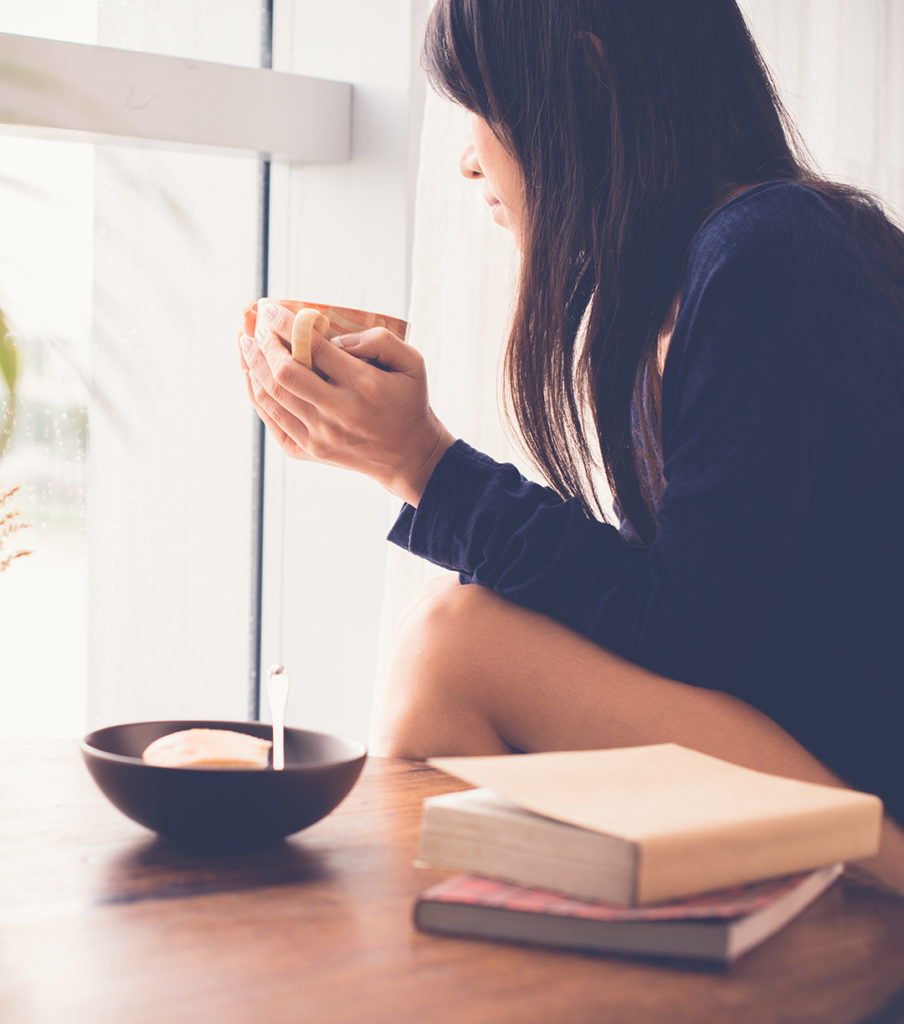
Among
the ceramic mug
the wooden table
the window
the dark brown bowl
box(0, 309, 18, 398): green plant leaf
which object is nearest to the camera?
the wooden table

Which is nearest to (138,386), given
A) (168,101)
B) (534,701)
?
(168,101)

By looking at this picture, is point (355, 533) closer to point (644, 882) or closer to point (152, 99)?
point (152, 99)

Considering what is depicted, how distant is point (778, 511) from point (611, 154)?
374mm

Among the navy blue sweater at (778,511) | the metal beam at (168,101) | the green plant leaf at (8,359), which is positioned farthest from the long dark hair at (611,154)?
the metal beam at (168,101)

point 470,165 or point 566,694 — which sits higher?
point 470,165

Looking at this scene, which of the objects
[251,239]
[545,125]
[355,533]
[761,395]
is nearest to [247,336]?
[545,125]

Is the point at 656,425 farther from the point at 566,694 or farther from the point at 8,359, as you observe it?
the point at 8,359

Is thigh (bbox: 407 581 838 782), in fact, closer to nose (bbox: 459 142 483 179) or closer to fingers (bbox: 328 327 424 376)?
fingers (bbox: 328 327 424 376)

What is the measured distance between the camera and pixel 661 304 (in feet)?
3.33

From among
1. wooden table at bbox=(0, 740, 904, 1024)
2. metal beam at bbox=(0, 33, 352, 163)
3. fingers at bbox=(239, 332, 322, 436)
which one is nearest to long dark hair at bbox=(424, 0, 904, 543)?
fingers at bbox=(239, 332, 322, 436)

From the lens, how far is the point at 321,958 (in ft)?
1.52

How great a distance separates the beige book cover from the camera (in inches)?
18.2

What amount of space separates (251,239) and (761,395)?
130 cm

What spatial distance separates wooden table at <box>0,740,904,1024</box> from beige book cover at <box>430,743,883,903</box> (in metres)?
0.04
